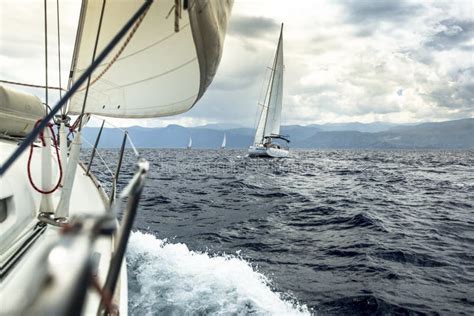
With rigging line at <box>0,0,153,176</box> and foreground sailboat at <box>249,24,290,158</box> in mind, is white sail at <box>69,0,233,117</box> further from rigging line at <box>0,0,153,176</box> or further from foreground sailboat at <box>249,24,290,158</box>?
foreground sailboat at <box>249,24,290,158</box>

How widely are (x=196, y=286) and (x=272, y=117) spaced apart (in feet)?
173

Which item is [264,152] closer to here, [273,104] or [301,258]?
[273,104]

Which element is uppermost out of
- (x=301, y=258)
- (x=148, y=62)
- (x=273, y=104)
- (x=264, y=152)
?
Answer: (x=273, y=104)

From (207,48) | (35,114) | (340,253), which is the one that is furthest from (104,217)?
(340,253)

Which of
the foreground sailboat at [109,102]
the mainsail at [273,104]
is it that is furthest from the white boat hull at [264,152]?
the foreground sailboat at [109,102]

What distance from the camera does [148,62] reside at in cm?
387

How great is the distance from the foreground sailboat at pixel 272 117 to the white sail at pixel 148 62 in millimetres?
49909

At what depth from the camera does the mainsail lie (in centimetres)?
5397

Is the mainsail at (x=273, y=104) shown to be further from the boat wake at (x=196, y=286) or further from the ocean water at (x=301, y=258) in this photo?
the boat wake at (x=196, y=286)

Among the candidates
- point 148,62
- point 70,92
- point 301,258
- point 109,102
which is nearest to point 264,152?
point 301,258

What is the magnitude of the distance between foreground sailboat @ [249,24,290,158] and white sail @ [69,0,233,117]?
4991cm

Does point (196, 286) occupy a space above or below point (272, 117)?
below

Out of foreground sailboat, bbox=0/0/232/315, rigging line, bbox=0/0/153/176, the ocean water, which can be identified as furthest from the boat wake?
rigging line, bbox=0/0/153/176

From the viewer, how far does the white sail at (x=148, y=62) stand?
10.1 feet
